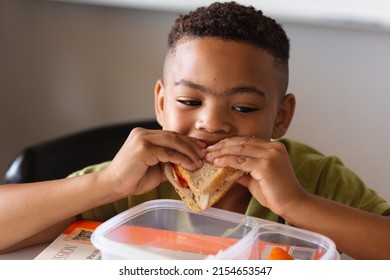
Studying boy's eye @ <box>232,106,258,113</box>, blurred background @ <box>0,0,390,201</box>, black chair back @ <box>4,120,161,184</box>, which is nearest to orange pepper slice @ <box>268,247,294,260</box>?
boy's eye @ <box>232,106,258,113</box>

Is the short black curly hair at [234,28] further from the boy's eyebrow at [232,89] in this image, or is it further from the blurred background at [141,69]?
the blurred background at [141,69]

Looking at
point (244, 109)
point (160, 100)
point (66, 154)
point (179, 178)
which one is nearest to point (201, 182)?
point (179, 178)

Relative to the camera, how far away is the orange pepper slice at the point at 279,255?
30.3 inches

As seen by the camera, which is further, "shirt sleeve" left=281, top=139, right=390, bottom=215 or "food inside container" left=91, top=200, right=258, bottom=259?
"shirt sleeve" left=281, top=139, right=390, bottom=215

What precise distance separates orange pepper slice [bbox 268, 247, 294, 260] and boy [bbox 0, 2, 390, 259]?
104mm

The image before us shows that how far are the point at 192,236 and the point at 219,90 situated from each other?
0.24m

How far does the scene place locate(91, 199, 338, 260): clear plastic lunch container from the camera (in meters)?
0.73

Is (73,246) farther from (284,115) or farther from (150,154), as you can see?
(284,115)

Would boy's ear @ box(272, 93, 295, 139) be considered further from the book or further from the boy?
the book

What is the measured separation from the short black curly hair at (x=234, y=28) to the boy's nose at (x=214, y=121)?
0.43 ft

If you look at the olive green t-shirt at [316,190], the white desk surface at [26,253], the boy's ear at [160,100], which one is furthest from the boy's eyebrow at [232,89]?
the white desk surface at [26,253]

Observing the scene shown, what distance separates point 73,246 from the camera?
2.96 feet

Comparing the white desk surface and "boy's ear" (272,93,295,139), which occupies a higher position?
"boy's ear" (272,93,295,139)
